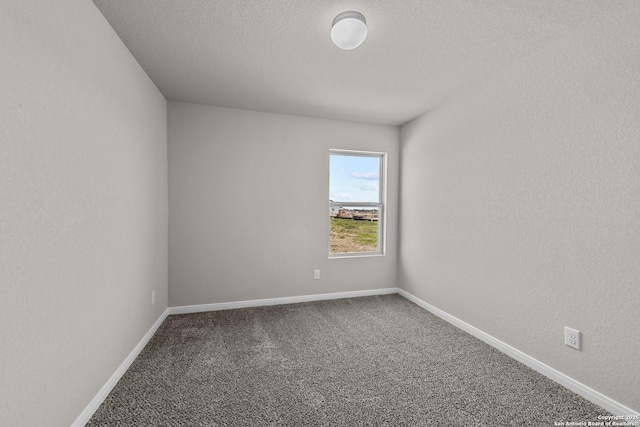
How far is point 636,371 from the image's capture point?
5.03ft

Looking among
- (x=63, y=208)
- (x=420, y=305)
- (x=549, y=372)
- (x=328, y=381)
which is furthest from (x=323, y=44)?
(x=420, y=305)

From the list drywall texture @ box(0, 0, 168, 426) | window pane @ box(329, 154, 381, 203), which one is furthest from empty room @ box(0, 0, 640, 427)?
window pane @ box(329, 154, 381, 203)

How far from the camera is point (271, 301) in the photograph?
3.40 meters

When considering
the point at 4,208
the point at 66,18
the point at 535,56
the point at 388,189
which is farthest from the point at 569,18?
the point at 4,208

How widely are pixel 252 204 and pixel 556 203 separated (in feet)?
9.27

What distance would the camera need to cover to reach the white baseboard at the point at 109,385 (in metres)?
1.50

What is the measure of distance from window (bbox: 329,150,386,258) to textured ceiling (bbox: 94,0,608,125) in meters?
0.99

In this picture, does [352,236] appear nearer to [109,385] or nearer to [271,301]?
[271,301]

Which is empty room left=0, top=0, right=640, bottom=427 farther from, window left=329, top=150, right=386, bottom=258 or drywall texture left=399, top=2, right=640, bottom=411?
window left=329, top=150, right=386, bottom=258

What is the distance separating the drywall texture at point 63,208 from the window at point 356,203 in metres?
2.26

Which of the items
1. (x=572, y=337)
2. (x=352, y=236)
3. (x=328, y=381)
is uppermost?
(x=352, y=236)

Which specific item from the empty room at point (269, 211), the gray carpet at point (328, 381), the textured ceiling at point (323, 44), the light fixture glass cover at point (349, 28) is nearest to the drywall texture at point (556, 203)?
the empty room at point (269, 211)

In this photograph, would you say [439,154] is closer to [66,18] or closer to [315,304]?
[315,304]

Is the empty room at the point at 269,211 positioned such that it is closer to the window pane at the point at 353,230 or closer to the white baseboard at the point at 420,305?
the white baseboard at the point at 420,305
